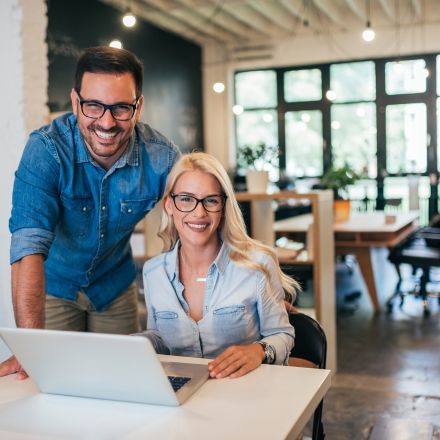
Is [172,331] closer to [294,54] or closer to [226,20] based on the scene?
[226,20]

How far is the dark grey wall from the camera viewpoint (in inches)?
310

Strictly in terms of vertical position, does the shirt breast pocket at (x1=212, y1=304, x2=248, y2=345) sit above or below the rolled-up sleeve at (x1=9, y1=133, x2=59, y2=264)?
below

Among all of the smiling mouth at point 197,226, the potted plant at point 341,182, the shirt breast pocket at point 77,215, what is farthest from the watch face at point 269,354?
the potted plant at point 341,182

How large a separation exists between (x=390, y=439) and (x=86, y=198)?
1987 mm

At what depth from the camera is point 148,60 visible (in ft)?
33.4

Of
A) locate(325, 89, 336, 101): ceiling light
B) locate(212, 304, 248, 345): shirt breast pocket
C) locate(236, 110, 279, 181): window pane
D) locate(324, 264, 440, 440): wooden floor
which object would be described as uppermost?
locate(325, 89, 336, 101): ceiling light

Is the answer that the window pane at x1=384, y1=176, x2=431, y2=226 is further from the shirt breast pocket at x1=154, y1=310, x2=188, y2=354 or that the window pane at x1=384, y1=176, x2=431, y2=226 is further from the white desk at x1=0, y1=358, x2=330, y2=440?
the white desk at x1=0, y1=358, x2=330, y2=440

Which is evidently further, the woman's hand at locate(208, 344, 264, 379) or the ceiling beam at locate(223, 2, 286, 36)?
→ the ceiling beam at locate(223, 2, 286, 36)

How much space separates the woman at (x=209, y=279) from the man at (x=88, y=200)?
211mm

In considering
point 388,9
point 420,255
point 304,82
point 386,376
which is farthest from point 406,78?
point 386,376

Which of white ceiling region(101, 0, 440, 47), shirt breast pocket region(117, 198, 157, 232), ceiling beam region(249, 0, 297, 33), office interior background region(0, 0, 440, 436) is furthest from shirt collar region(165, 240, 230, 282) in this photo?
ceiling beam region(249, 0, 297, 33)

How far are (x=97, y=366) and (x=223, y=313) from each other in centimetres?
65

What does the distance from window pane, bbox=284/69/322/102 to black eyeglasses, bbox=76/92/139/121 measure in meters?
10.0

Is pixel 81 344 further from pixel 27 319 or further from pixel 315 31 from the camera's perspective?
pixel 315 31
